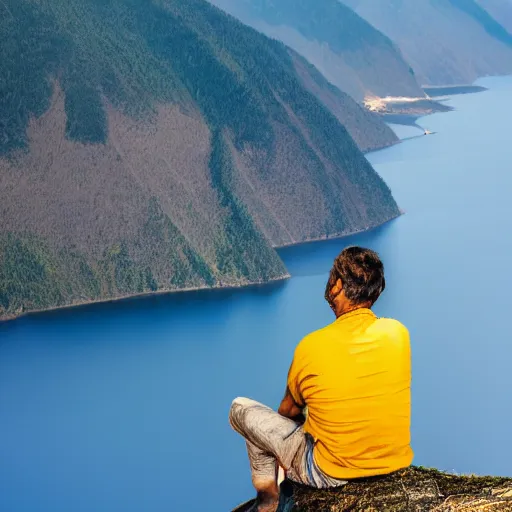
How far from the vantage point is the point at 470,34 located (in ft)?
318

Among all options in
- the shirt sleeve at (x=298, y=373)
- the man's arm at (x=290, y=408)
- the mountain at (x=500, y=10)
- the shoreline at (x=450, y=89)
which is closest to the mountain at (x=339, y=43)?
the shoreline at (x=450, y=89)

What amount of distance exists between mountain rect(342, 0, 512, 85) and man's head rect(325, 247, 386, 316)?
83.5 meters

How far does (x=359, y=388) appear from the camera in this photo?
16.6 ft

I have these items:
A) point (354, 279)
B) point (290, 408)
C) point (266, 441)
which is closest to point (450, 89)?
point (290, 408)

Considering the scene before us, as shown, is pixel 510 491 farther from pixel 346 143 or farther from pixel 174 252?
pixel 346 143

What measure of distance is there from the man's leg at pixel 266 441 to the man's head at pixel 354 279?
2.08 feet

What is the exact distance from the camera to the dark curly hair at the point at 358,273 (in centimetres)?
498

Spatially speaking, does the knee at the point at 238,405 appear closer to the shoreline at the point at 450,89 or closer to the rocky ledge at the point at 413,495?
the rocky ledge at the point at 413,495

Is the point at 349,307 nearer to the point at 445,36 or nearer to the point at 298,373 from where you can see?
the point at 298,373

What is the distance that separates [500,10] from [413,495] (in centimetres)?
10946

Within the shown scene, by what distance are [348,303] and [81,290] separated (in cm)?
2198

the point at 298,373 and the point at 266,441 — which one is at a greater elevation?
the point at 298,373

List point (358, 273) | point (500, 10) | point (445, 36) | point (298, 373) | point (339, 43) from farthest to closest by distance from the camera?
point (500, 10), point (445, 36), point (339, 43), point (298, 373), point (358, 273)

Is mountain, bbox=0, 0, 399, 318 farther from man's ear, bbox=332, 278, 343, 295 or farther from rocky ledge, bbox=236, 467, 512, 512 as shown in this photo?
man's ear, bbox=332, 278, 343, 295
